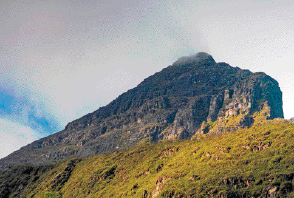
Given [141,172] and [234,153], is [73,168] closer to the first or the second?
[141,172]

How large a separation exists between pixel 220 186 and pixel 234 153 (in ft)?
29.8

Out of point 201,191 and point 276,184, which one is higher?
point 201,191

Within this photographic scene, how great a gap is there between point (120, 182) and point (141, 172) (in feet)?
20.3

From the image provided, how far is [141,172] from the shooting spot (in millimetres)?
50469

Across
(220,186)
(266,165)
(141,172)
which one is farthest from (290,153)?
(141,172)

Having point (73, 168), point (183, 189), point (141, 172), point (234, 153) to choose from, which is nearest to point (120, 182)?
point (141, 172)

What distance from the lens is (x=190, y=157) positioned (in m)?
45.8

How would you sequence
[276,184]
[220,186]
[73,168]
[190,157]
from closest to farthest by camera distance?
[276,184] → [220,186] → [190,157] → [73,168]

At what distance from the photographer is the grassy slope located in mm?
30453

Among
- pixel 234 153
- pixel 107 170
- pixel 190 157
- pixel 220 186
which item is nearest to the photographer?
pixel 220 186

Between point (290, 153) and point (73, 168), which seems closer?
point (290, 153)

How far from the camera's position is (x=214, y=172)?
35281 millimetres

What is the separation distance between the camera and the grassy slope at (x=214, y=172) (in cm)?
3045

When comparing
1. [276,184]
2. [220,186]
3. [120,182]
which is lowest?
[276,184]
